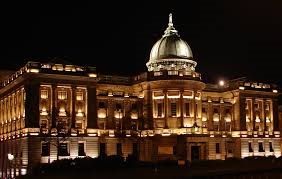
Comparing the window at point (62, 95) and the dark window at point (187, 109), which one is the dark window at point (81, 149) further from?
the dark window at point (187, 109)

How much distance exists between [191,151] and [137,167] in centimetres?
2152

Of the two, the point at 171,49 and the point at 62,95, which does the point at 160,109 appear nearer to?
the point at 171,49

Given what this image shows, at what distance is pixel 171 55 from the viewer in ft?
349

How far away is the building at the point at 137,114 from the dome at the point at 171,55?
0.22 m

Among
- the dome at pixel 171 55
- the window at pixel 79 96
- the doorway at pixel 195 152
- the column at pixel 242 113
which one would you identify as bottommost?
the doorway at pixel 195 152

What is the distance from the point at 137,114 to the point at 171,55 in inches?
576

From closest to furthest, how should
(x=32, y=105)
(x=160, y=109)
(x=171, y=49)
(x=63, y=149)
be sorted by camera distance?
(x=32, y=105) → (x=63, y=149) → (x=160, y=109) → (x=171, y=49)

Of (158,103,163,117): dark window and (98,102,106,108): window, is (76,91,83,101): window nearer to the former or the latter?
(98,102,106,108): window

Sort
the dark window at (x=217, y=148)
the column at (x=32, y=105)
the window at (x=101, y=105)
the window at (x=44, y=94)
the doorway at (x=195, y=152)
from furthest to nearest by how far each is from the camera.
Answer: the dark window at (x=217, y=148) < the window at (x=101, y=105) < the doorway at (x=195, y=152) < the window at (x=44, y=94) < the column at (x=32, y=105)

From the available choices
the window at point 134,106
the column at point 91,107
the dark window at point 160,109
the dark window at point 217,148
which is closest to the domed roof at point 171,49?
the window at point 134,106

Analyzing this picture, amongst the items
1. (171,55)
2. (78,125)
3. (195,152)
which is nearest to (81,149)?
(78,125)

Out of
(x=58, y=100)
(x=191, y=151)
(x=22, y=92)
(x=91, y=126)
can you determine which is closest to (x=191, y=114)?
(x=191, y=151)

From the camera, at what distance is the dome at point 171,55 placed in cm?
10638

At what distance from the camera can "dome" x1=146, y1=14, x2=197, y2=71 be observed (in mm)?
106375
